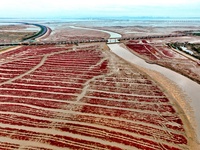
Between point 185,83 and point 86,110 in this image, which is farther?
point 185,83

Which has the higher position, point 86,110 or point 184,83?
point 184,83

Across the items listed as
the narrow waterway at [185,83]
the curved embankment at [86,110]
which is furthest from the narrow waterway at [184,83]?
the curved embankment at [86,110]

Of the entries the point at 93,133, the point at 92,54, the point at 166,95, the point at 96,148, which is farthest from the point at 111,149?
the point at 92,54

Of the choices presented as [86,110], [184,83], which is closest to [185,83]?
[184,83]

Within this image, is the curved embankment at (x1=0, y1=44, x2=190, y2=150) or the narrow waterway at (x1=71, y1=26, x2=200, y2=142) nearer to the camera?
the curved embankment at (x1=0, y1=44, x2=190, y2=150)

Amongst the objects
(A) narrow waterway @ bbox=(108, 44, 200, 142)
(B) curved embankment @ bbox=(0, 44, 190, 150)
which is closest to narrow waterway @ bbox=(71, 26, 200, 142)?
(A) narrow waterway @ bbox=(108, 44, 200, 142)

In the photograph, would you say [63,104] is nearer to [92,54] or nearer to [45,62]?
[45,62]

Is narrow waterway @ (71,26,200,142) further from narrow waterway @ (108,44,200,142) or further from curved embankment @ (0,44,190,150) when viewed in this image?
curved embankment @ (0,44,190,150)

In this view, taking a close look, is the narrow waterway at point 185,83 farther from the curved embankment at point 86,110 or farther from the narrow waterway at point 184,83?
the curved embankment at point 86,110

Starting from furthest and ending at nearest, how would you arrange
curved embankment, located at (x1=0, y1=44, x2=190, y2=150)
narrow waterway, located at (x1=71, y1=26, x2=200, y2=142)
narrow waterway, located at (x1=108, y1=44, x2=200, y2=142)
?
1. narrow waterway, located at (x1=108, y1=44, x2=200, y2=142)
2. narrow waterway, located at (x1=71, y1=26, x2=200, y2=142)
3. curved embankment, located at (x1=0, y1=44, x2=190, y2=150)

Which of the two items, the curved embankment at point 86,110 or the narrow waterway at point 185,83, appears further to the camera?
the narrow waterway at point 185,83

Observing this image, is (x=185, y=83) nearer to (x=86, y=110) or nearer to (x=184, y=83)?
(x=184, y=83)
